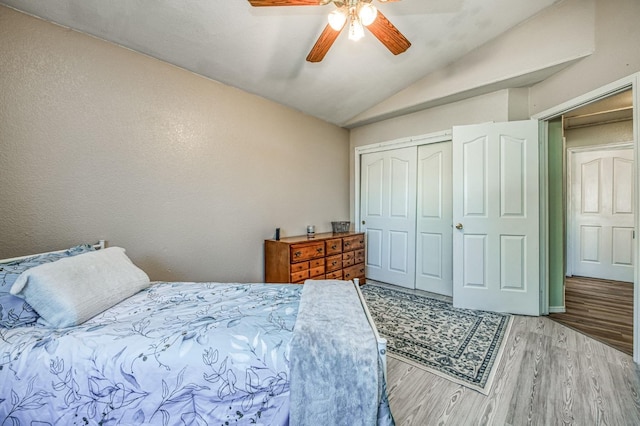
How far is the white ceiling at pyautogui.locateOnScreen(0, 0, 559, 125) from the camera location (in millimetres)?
1869

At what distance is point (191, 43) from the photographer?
2.18 meters

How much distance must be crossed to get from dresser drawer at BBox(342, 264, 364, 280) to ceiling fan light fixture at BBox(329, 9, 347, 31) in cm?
278

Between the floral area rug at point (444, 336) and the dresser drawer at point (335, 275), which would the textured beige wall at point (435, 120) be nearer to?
the dresser drawer at point (335, 275)

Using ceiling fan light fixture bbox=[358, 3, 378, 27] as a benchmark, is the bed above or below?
below

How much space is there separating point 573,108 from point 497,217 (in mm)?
1198

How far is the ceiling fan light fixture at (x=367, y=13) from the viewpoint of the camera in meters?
1.44

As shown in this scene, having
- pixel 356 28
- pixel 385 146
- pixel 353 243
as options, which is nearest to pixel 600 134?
pixel 385 146

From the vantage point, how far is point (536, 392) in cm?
161

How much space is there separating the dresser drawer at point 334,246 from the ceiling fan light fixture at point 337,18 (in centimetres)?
228

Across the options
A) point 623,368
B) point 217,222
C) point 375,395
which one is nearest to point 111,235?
Answer: point 217,222

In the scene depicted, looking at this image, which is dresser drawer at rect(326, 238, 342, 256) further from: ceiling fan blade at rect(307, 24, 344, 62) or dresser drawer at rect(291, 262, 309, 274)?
ceiling fan blade at rect(307, 24, 344, 62)

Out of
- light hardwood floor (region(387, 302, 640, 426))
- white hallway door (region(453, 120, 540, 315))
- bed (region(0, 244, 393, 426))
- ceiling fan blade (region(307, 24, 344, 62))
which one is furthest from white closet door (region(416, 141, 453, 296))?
bed (region(0, 244, 393, 426))

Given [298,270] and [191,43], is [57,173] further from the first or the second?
[298,270]

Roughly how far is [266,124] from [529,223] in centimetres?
319
